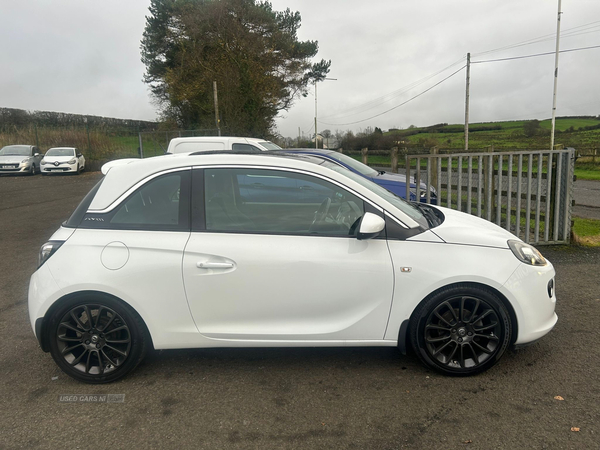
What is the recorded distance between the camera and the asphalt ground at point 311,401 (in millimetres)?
2994

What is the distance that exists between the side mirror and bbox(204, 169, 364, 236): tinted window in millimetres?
121

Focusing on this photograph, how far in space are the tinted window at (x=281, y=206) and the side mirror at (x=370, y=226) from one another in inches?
4.8

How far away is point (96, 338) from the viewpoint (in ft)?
12.0

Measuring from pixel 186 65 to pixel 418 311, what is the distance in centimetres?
3550

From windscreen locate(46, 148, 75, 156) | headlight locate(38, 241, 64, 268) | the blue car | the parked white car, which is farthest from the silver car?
headlight locate(38, 241, 64, 268)

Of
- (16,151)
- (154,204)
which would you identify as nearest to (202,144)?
(154,204)

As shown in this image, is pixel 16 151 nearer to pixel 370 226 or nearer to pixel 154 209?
pixel 154 209

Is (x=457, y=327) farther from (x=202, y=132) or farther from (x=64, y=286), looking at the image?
(x=202, y=132)

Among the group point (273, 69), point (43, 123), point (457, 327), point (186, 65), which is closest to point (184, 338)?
point (457, 327)

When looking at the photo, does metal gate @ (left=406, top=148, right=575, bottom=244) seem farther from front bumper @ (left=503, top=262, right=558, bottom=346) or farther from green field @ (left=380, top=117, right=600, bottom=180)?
green field @ (left=380, top=117, right=600, bottom=180)

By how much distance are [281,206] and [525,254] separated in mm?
1836

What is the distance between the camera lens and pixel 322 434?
3.03 m

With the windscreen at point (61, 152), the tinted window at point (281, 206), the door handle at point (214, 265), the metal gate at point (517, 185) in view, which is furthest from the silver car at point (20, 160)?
the door handle at point (214, 265)

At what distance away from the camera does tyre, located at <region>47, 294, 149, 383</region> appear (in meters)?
3.60
